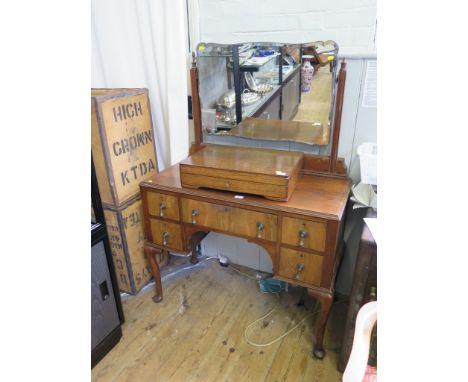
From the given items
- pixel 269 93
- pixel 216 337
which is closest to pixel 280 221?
pixel 269 93

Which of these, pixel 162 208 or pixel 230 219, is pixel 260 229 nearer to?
pixel 230 219

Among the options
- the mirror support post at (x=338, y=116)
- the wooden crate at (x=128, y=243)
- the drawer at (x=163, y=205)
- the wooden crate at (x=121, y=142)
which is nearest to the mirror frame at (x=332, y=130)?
the mirror support post at (x=338, y=116)

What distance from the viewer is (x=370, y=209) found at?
4.23ft

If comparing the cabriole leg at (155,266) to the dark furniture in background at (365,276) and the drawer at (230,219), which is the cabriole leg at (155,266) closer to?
the drawer at (230,219)

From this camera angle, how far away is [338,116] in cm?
131

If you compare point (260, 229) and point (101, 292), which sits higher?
point (260, 229)

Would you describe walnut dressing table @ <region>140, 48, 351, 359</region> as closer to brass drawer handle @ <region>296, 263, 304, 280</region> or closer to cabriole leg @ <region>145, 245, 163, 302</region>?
brass drawer handle @ <region>296, 263, 304, 280</region>

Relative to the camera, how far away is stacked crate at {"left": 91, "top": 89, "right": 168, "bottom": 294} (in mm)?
1410

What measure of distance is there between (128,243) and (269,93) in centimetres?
100
